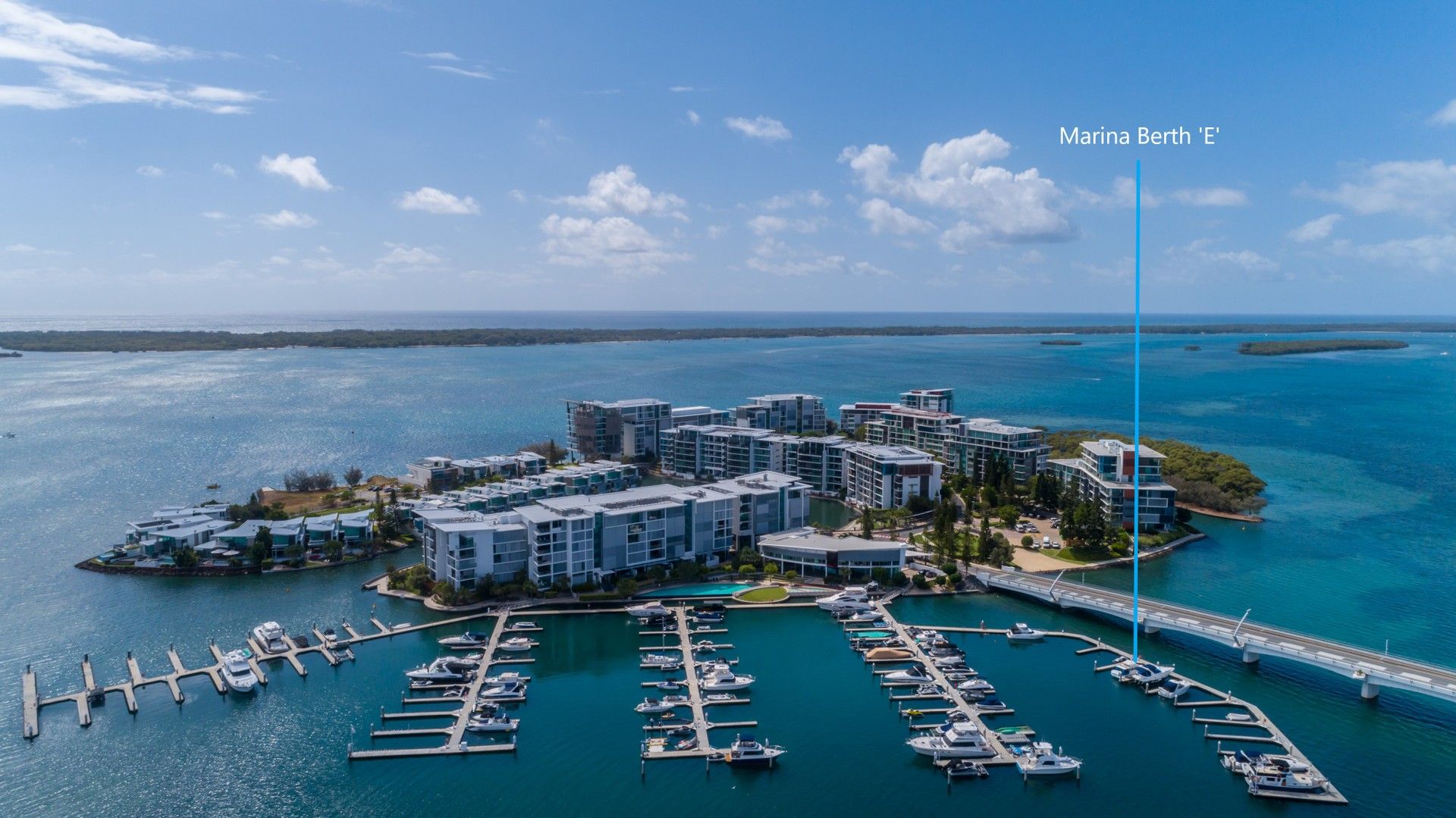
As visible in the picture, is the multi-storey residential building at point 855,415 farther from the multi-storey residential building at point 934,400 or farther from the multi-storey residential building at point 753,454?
the multi-storey residential building at point 753,454

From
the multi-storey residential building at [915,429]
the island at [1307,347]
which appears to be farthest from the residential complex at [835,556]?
the island at [1307,347]

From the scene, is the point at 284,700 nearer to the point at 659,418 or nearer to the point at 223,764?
the point at 223,764

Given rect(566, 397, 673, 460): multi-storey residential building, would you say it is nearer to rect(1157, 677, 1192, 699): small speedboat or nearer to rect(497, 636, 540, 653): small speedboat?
rect(497, 636, 540, 653): small speedboat

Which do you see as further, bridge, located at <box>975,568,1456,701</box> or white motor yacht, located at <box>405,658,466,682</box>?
white motor yacht, located at <box>405,658,466,682</box>

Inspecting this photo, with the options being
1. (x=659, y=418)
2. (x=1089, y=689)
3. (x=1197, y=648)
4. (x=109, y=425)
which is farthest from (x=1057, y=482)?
(x=109, y=425)

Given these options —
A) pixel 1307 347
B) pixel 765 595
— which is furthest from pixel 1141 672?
pixel 1307 347

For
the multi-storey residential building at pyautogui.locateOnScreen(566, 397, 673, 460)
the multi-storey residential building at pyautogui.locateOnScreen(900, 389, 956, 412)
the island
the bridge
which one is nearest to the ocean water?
the bridge
